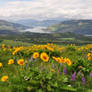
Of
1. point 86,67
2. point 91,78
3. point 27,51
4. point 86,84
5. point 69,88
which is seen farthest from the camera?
point 27,51

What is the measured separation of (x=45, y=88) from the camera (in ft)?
13.5

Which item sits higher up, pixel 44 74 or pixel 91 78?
pixel 44 74

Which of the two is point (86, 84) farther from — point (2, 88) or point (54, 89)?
point (2, 88)

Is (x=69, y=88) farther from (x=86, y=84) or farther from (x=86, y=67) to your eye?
(x=86, y=67)

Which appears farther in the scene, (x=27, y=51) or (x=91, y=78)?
(x=27, y=51)

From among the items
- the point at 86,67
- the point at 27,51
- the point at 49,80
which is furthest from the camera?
the point at 27,51

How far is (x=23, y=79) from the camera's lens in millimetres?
4598

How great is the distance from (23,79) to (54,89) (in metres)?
1.20

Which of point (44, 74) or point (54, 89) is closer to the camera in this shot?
point (54, 89)

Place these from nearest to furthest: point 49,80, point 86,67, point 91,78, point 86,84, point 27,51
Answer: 1. point 49,80
2. point 86,84
3. point 91,78
4. point 86,67
5. point 27,51

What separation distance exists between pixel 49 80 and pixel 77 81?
1222 mm

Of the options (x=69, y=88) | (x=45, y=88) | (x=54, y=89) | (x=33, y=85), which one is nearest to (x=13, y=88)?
(x=33, y=85)

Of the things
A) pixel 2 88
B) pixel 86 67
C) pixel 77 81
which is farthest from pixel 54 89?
pixel 86 67

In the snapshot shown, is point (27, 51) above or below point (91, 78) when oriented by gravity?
above
